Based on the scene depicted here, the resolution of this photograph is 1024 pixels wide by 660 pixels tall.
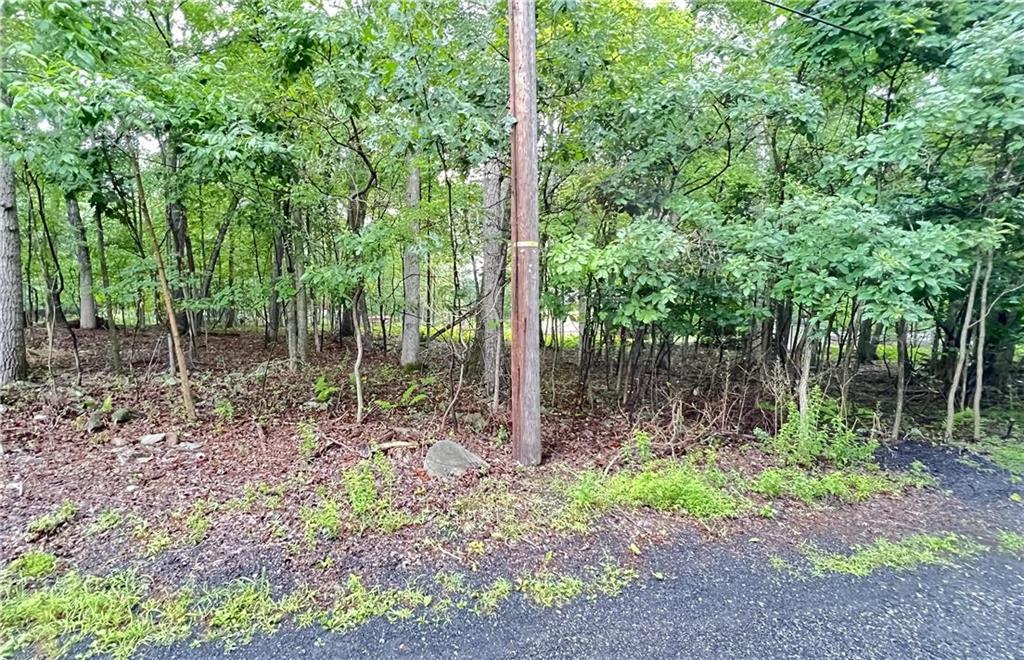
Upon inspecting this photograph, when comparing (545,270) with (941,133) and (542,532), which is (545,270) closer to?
(542,532)

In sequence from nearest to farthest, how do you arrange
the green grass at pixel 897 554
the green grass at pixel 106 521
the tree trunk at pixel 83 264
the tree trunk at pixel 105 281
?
1. the green grass at pixel 897 554
2. the green grass at pixel 106 521
3. the tree trunk at pixel 105 281
4. the tree trunk at pixel 83 264

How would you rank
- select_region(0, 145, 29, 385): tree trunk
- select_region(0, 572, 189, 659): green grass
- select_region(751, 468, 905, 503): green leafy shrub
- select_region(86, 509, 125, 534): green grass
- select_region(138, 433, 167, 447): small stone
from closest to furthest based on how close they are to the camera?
select_region(0, 572, 189, 659): green grass, select_region(86, 509, 125, 534): green grass, select_region(751, 468, 905, 503): green leafy shrub, select_region(138, 433, 167, 447): small stone, select_region(0, 145, 29, 385): tree trunk

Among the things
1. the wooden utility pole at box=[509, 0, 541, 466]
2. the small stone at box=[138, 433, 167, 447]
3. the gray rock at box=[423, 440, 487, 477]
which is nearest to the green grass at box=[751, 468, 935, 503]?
the wooden utility pole at box=[509, 0, 541, 466]

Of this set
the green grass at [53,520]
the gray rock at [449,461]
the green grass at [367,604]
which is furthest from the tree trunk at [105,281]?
the green grass at [367,604]

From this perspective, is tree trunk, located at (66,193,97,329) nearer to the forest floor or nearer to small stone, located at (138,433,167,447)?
small stone, located at (138,433,167,447)

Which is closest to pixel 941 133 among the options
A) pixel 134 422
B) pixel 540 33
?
pixel 540 33

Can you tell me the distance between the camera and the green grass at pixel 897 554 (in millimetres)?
2463

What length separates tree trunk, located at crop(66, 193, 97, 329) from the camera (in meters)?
6.25

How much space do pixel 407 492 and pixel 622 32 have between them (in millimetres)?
4471

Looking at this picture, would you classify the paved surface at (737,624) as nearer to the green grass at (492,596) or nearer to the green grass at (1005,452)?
the green grass at (492,596)

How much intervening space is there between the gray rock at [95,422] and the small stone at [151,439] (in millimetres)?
514

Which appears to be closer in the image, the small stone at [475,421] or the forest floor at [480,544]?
the forest floor at [480,544]

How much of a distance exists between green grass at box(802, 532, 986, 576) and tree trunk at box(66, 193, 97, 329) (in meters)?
6.33

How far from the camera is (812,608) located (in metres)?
2.13
